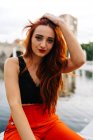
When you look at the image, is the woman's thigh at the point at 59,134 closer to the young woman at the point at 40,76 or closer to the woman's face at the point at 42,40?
the young woman at the point at 40,76

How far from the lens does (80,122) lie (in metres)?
4.84

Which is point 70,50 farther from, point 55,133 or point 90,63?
point 90,63

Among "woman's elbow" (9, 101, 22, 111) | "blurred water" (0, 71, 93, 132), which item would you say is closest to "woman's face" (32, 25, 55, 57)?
"woman's elbow" (9, 101, 22, 111)

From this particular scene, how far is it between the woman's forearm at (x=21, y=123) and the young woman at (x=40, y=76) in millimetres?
20

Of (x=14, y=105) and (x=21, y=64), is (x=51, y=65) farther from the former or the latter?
(x=14, y=105)

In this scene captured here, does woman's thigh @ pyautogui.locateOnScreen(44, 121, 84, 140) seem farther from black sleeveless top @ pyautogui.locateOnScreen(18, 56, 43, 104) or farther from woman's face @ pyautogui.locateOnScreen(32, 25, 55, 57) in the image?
woman's face @ pyautogui.locateOnScreen(32, 25, 55, 57)

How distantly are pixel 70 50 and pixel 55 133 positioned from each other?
328 mm

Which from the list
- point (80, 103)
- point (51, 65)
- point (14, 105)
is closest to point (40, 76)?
point (51, 65)

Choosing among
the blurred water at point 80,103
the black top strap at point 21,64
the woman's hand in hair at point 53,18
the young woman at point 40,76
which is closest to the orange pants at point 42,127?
the young woman at point 40,76

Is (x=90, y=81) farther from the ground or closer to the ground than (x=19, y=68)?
closer to the ground

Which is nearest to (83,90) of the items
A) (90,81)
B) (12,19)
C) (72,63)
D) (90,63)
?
(90,81)

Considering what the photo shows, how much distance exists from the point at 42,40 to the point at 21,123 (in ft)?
1.04

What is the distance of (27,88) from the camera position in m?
1.31

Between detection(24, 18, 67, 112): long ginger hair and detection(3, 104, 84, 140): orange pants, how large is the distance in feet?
0.14
